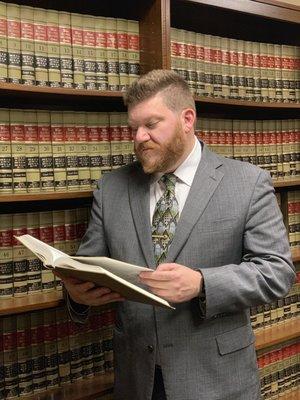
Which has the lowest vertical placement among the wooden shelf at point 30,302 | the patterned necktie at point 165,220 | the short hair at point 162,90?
the wooden shelf at point 30,302

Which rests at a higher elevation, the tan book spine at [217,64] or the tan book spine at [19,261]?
the tan book spine at [217,64]

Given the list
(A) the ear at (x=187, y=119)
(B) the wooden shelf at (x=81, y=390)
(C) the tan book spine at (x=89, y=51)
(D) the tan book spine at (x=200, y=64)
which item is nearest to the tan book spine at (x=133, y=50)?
(C) the tan book spine at (x=89, y=51)

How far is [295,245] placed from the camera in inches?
89.4

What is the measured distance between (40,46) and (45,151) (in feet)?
1.08

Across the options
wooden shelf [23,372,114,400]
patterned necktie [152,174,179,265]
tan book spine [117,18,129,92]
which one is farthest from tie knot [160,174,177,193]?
wooden shelf [23,372,114,400]

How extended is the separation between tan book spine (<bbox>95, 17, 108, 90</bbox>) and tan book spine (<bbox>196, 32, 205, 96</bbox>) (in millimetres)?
385

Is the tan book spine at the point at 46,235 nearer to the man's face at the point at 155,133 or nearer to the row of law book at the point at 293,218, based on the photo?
the man's face at the point at 155,133

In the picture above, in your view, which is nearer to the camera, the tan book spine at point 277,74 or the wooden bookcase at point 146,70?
the wooden bookcase at point 146,70

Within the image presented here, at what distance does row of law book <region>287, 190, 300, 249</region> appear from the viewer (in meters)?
2.25

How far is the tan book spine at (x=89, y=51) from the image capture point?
166 cm

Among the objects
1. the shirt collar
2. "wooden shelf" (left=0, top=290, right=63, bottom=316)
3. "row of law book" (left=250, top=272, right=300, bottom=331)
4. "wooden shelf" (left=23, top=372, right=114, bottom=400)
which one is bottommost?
"wooden shelf" (left=23, top=372, right=114, bottom=400)

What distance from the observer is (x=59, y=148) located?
1.65m

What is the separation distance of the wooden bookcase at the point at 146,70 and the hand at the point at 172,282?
49cm

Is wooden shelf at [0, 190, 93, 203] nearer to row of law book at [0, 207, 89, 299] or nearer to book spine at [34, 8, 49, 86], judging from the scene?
row of law book at [0, 207, 89, 299]
